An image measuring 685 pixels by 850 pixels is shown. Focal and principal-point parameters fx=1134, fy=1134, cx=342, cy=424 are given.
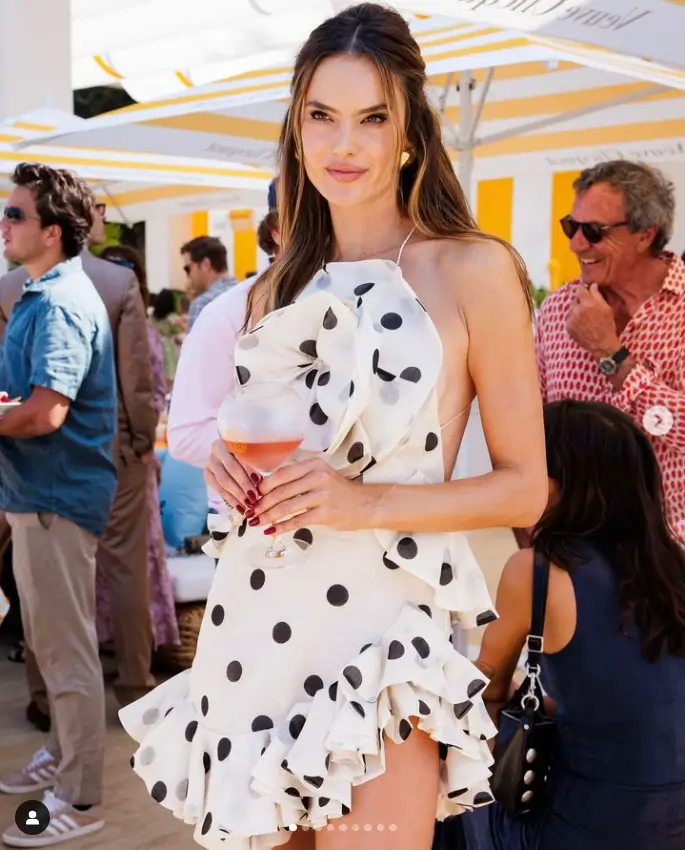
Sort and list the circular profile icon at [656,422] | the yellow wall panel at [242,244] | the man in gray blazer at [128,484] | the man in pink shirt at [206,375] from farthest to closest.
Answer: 1. the yellow wall panel at [242,244]
2. the man in gray blazer at [128,484]
3. the circular profile icon at [656,422]
4. the man in pink shirt at [206,375]

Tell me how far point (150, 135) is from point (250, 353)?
16.4ft

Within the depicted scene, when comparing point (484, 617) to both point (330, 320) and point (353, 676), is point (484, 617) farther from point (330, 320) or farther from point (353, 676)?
point (330, 320)

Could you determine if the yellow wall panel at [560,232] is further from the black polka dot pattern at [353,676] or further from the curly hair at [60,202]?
the black polka dot pattern at [353,676]

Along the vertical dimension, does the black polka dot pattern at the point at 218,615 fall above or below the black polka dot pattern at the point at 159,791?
above

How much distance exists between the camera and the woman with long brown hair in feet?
4.82

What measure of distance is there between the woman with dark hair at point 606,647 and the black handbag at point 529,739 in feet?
0.08

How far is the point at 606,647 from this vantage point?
236 cm

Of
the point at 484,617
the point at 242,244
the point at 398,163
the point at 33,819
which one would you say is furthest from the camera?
the point at 242,244

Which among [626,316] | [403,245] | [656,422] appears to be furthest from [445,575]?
[626,316]

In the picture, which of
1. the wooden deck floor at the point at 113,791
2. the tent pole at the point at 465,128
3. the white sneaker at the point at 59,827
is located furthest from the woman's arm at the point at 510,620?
the tent pole at the point at 465,128

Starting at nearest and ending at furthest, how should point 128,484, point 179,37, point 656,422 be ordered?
1. point 656,422
2. point 128,484
3. point 179,37

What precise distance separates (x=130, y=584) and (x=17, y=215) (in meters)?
1.71

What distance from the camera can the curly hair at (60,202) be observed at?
3.59 meters

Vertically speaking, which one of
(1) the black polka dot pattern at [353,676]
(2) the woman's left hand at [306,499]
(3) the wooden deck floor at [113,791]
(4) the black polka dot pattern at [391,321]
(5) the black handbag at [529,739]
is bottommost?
(3) the wooden deck floor at [113,791]
